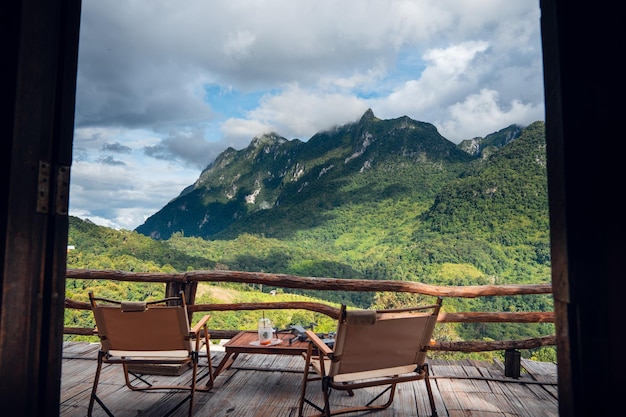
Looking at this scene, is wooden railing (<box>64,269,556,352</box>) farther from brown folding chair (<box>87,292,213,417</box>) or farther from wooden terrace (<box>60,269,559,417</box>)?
brown folding chair (<box>87,292,213,417</box>)

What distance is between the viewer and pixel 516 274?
36.1m

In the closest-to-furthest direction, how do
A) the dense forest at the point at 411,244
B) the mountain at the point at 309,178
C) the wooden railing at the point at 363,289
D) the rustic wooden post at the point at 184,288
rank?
the wooden railing at the point at 363,289, the rustic wooden post at the point at 184,288, the dense forest at the point at 411,244, the mountain at the point at 309,178

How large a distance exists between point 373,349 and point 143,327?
59.5 inches

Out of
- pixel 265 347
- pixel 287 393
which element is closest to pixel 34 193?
pixel 265 347

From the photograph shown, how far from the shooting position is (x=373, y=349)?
269 centimetres

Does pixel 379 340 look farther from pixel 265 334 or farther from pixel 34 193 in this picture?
pixel 34 193

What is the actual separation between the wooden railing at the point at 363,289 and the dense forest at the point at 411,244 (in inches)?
607

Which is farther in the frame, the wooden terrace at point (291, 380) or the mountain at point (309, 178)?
the mountain at point (309, 178)

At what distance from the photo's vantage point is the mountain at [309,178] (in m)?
57.2

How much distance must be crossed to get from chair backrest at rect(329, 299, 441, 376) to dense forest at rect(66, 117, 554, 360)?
57.0ft

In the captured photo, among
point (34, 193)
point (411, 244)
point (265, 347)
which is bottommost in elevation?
point (265, 347)

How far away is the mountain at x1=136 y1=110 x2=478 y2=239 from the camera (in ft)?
188

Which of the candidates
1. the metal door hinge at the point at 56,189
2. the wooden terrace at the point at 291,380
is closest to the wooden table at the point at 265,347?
the wooden terrace at the point at 291,380

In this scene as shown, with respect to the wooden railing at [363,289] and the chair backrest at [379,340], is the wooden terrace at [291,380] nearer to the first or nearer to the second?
the wooden railing at [363,289]
